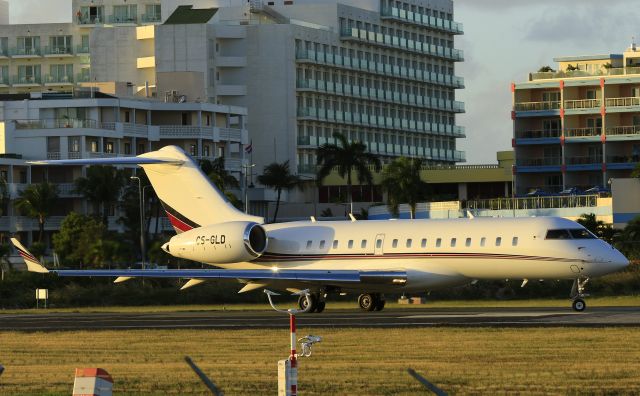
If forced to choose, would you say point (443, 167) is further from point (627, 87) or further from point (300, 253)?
point (300, 253)

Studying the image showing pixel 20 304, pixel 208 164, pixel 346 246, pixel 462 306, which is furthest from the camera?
pixel 208 164

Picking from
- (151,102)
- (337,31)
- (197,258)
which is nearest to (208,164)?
(151,102)

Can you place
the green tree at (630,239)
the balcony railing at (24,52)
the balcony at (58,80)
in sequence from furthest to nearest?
the balcony at (58,80) → the balcony railing at (24,52) → the green tree at (630,239)

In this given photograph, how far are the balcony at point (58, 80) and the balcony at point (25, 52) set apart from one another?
2.72m

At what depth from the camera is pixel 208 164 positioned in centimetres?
13150

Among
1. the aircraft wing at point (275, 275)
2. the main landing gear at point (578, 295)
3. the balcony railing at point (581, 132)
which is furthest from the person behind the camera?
the balcony railing at point (581, 132)

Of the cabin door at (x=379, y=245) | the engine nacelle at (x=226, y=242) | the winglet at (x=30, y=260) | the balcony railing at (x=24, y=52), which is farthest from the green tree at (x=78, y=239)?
the balcony railing at (x=24, y=52)

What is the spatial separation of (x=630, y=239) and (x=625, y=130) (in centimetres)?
4719

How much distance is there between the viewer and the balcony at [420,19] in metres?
177

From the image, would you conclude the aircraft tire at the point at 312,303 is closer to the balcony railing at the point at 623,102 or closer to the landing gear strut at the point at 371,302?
the landing gear strut at the point at 371,302

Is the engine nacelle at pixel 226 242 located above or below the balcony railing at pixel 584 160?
below

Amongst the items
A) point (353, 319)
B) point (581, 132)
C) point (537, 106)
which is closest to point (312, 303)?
point (353, 319)

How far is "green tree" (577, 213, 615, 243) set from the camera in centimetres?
9261

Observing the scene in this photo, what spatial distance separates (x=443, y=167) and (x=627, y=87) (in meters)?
29.9
